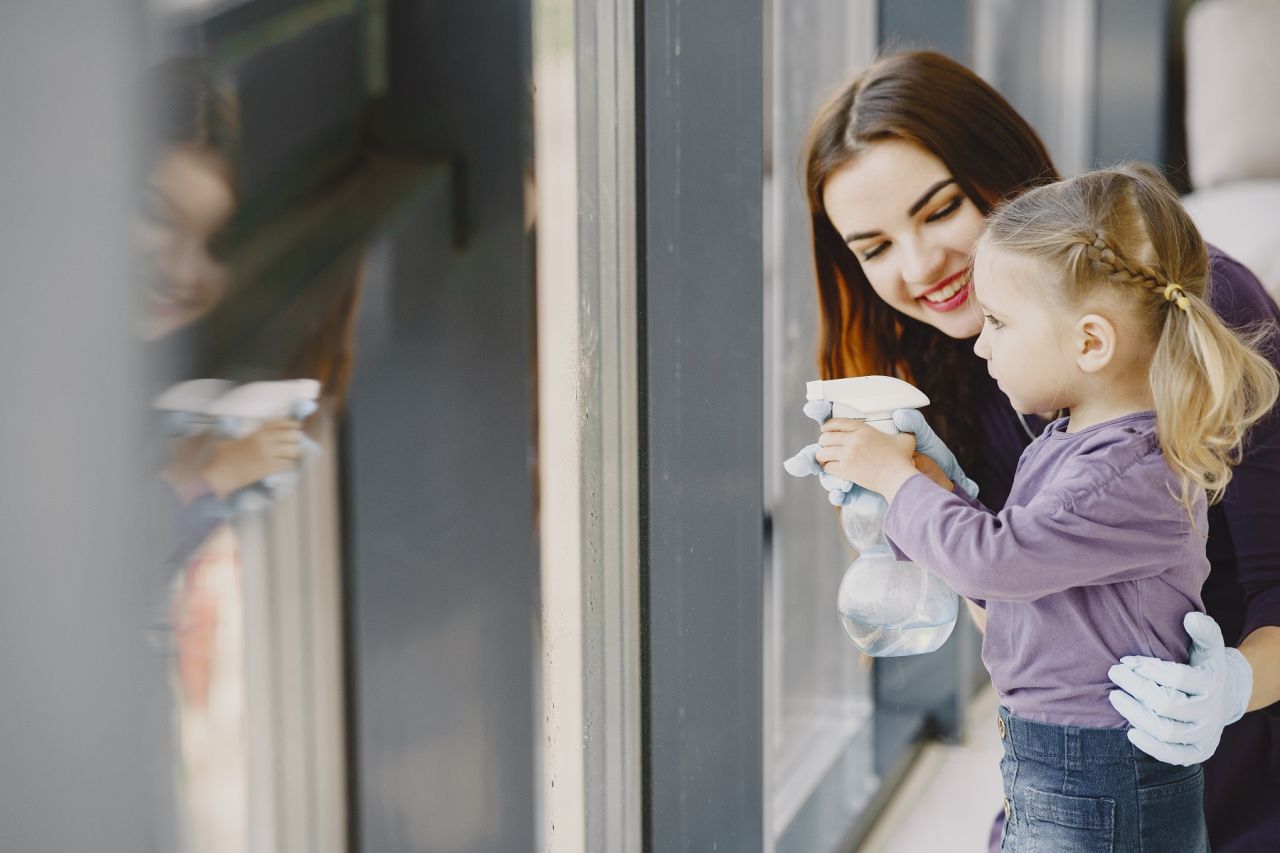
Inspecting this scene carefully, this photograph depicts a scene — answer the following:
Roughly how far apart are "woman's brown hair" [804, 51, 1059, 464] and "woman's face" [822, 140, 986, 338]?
12 mm

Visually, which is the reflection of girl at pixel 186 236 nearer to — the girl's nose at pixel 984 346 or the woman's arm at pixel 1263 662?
the girl's nose at pixel 984 346

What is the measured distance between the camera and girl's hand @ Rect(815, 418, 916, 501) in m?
0.82

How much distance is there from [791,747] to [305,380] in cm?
131

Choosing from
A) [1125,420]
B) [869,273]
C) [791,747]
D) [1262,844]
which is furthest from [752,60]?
[791,747]

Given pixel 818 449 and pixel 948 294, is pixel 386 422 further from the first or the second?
pixel 948 294

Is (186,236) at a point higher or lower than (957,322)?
higher

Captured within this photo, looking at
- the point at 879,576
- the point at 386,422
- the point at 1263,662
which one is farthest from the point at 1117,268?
the point at 386,422

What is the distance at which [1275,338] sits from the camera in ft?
3.28

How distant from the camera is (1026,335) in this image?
821 millimetres

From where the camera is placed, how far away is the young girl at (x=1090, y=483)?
2.53 ft

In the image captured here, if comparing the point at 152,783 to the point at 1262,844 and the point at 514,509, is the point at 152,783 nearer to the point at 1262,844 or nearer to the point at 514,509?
the point at 514,509

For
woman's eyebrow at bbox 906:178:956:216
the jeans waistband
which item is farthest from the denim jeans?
woman's eyebrow at bbox 906:178:956:216

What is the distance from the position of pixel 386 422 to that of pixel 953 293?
565 millimetres

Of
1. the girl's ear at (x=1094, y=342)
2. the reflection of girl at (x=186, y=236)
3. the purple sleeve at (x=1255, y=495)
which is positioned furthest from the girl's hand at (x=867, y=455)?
the reflection of girl at (x=186, y=236)
